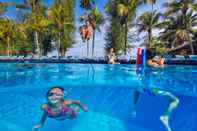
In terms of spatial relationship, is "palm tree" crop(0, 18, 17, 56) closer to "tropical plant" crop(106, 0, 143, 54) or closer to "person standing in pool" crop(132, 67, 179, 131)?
"tropical plant" crop(106, 0, 143, 54)

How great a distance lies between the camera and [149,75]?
46.9 feet

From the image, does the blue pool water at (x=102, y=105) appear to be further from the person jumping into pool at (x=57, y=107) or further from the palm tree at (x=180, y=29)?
the palm tree at (x=180, y=29)

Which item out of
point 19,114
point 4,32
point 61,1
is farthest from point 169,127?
point 61,1

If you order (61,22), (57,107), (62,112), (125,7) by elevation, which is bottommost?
(62,112)

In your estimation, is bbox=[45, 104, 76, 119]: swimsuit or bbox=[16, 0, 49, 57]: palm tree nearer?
bbox=[45, 104, 76, 119]: swimsuit

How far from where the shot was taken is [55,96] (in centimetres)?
671

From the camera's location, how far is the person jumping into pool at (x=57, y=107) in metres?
6.75

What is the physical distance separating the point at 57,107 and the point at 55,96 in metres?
0.27

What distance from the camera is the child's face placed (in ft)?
22.0

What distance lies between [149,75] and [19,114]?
6.96 metres

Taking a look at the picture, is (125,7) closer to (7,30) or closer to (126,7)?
(126,7)

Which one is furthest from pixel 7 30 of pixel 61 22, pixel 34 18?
pixel 61 22

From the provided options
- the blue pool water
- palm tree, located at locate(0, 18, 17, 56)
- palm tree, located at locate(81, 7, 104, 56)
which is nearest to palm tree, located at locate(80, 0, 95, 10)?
palm tree, located at locate(81, 7, 104, 56)

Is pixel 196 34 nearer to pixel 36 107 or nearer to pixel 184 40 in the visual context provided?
pixel 184 40
